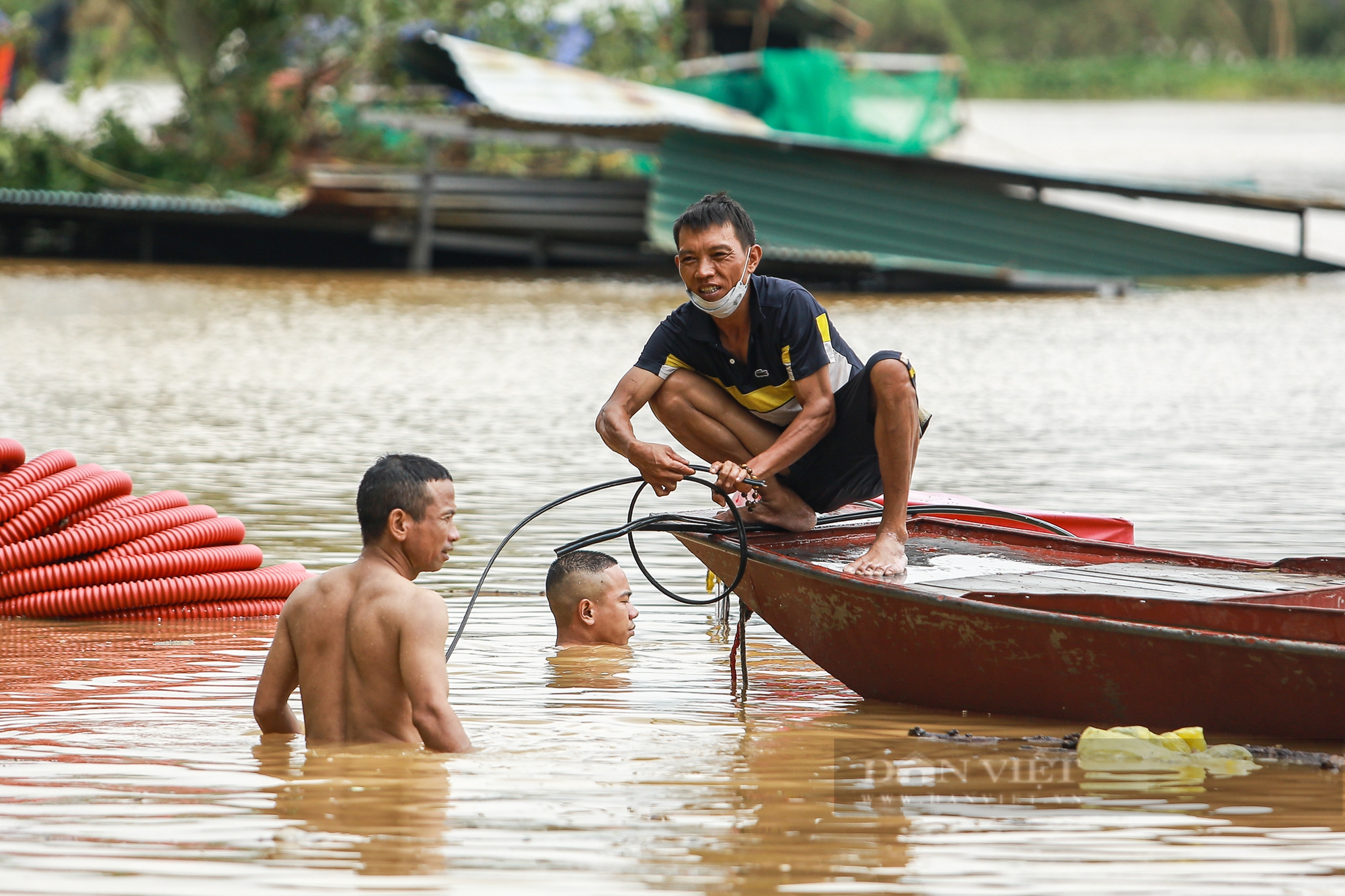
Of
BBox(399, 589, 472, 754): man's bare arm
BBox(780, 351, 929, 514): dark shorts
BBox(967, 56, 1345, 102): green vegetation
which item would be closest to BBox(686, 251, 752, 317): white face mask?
BBox(780, 351, 929, 514): dark shorts

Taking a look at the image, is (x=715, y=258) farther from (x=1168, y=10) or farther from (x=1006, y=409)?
(x=1168, y=10)

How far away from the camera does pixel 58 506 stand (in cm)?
665

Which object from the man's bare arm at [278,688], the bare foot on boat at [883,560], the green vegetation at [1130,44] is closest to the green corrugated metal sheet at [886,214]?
the bare foot on boat at [883,560]

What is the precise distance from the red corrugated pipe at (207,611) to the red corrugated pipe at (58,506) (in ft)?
1.37

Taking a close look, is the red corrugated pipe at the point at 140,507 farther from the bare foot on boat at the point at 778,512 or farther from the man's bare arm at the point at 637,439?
the bare foot on boat at the point at 778,512

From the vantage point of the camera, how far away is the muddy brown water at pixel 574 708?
383 centimetres

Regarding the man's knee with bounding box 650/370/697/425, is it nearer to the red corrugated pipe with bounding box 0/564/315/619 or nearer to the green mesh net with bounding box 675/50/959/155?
the red corrugated pipe with bounding box 0/564/315/619

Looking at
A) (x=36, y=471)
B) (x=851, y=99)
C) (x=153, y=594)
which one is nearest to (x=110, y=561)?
(x=153, y=594)

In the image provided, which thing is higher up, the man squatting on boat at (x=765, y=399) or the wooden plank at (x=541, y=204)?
the wooden plank at (x=541, y=204)

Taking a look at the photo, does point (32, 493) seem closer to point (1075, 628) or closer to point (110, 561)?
point (110, 561)

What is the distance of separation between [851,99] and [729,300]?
18.1m

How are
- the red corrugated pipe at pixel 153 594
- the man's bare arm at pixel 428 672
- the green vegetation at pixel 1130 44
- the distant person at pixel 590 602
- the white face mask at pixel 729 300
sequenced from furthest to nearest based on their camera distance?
the green vegetation at pixel 1130 44, the red corrugated pipe at pixel 153 594, the distant person at pixel 590 602, the white face mask at pixel 729 300, the man's bare arm at pixel 428 672

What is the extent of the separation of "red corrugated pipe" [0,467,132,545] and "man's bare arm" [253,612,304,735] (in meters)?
2.24

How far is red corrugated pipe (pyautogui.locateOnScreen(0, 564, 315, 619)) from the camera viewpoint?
21.5 feet
